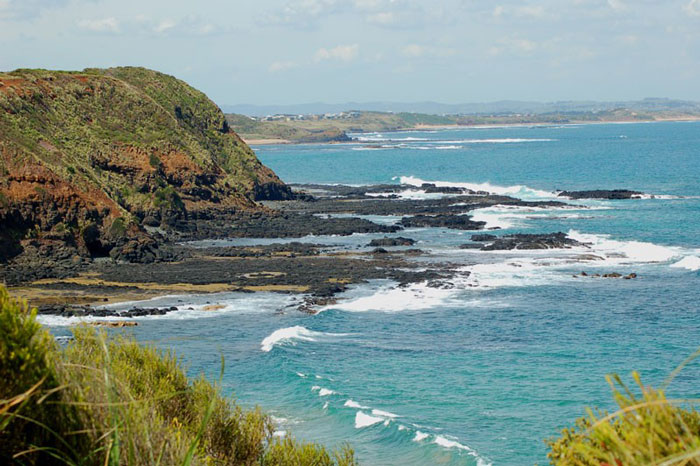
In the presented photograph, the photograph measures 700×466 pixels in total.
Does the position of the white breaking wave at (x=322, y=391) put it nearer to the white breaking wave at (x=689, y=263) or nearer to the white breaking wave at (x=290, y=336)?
the white breaking wave at (x=290, y=336)

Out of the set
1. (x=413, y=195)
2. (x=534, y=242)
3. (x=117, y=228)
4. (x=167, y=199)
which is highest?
(x=167, y=199)

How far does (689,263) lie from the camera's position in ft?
159

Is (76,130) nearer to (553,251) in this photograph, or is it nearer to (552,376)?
(553,251)

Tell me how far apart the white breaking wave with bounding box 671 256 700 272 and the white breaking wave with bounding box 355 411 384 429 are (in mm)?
29660

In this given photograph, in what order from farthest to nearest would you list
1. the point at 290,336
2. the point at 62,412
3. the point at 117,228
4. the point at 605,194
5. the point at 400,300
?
the point at 605,194, the point at 117,228, the point at 400,300, the point at 290,336, the point at 62,412

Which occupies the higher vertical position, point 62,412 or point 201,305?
point 62,412

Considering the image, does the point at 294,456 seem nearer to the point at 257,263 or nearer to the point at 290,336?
the point at 290,336

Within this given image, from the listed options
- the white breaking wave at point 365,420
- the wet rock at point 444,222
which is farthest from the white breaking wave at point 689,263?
the white breaking wave at point 365,420

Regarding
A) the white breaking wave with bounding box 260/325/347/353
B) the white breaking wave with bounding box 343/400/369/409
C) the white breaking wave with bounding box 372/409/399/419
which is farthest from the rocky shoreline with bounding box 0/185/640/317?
the white breaking wave with bounding box 372/409/399/419

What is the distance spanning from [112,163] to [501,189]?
48.1 meters

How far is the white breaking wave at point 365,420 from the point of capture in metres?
23.1

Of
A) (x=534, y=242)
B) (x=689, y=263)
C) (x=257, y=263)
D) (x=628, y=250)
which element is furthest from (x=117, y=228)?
(x=689, y=263)

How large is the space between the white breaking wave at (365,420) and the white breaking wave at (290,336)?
27.2ft

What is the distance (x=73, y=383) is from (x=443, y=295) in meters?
32.7
